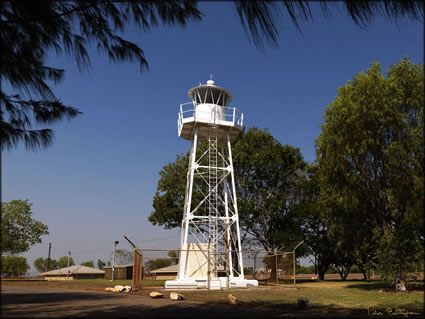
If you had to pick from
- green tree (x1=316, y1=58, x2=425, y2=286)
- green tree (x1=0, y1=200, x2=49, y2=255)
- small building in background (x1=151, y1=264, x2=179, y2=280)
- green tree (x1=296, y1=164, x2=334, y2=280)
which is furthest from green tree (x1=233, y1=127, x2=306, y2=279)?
green tree (x1=0, y1=200, x2=49, y2=255)

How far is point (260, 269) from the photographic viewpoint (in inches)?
1072

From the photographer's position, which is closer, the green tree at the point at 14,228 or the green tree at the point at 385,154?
the green tree at the point at 14,228

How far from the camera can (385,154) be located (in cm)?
1967

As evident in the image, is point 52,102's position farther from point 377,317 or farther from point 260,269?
point 260,269

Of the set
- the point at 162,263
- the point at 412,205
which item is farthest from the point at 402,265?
the point at 162,263

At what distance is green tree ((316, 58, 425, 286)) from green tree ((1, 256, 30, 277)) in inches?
740

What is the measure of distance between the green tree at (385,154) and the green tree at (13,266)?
18.8m

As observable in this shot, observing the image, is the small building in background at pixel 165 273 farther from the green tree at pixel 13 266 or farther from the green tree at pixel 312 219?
the green tree at pixel 13 266

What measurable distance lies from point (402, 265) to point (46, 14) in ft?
66.4

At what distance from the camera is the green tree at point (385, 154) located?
18.5m

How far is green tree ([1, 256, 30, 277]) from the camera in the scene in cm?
240

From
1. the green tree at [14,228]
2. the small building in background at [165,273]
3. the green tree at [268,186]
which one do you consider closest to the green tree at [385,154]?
the green tree at [268,186]

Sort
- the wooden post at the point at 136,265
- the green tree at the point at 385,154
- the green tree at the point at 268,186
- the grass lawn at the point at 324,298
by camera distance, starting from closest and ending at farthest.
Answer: the grass lawn at the point at 324,298, the wooden post at the point at 136,265, the green tree at the point at 385,154, the green tree at the point at 268,186

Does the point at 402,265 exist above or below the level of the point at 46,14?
below
